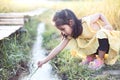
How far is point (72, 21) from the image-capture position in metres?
4.11

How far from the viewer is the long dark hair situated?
4.02 m

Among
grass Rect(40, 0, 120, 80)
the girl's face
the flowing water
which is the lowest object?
the flowing water

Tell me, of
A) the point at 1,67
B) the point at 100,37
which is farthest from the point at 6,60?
the point at 100,37

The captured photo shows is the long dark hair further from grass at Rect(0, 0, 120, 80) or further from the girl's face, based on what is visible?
grass at Rect(0, 0, 120, 80)

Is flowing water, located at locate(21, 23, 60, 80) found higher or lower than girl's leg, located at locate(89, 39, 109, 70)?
lower

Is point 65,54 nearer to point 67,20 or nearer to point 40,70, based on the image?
point 40,70

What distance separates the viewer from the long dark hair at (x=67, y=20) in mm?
4020

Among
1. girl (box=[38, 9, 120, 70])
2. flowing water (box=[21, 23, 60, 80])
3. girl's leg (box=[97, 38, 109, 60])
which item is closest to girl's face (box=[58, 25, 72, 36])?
girl (box=[38, 9, 120, 70])

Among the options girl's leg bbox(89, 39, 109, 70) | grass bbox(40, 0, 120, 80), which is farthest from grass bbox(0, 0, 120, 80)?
girl's leg bbox(89, 39, 109, 70)

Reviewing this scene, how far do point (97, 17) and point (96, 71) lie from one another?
60 cm

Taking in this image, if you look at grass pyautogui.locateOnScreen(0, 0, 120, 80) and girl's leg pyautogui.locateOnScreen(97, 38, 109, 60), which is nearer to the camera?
grass pyautogui.locateOnScreen(0, 0, 120, 80)

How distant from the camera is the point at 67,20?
4.08 meters

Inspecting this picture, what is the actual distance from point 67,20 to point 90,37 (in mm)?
435

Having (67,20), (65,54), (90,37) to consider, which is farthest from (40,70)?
(67,20)
